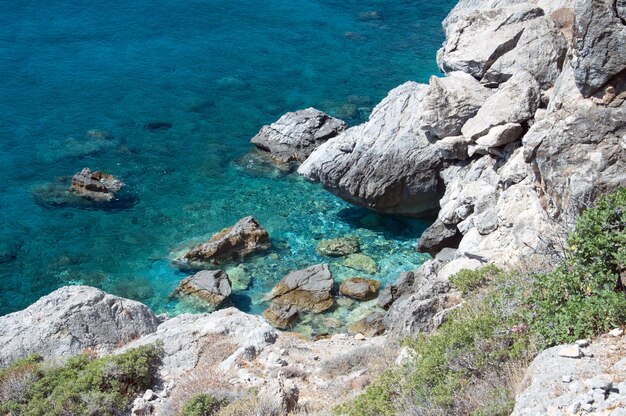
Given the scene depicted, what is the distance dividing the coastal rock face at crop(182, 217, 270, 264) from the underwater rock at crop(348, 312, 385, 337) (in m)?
7.29

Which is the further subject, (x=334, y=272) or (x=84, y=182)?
(x=84, y=182)

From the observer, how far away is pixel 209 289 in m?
27.5

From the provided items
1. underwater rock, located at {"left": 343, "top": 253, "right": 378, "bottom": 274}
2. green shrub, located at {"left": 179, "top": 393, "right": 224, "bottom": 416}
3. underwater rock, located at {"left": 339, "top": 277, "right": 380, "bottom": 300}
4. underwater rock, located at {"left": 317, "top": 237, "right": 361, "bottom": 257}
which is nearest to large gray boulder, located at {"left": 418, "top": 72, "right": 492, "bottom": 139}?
underwater rock, located at {"left": 343, "top": 253, "right": 378, "bottom": 274}

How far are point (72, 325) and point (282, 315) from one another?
844 centimetres

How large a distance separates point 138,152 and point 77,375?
23336 mm

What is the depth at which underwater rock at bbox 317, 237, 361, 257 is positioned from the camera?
99.1 feet

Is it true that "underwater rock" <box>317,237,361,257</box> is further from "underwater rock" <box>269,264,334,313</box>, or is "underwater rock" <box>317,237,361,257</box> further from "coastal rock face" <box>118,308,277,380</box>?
"coastal rock face" <box>118,308,277,380</box>

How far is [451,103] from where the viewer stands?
25766 mm

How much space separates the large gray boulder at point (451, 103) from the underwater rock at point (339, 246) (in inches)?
267

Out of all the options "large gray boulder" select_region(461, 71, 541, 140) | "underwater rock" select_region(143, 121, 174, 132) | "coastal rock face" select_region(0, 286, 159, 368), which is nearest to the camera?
"coastal rock face" select_region(0, 286, 159, 368)

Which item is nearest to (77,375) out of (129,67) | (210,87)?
(210,87)

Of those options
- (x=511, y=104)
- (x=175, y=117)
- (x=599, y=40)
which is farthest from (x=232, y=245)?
(x=599, y=40)

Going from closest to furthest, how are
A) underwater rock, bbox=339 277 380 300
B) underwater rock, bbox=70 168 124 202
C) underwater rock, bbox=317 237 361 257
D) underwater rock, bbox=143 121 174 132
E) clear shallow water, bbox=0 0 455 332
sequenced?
underwater rock, bbox=339 277 380 300, underwater rock, bbox=317 237 361 257, clear shallow water, bbox=0 0 455 332, underwater rock, bbox=70 168 124 202, underwater rock, bbox=143 121 174 132

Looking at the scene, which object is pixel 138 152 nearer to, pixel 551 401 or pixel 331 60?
pixel 331 60
